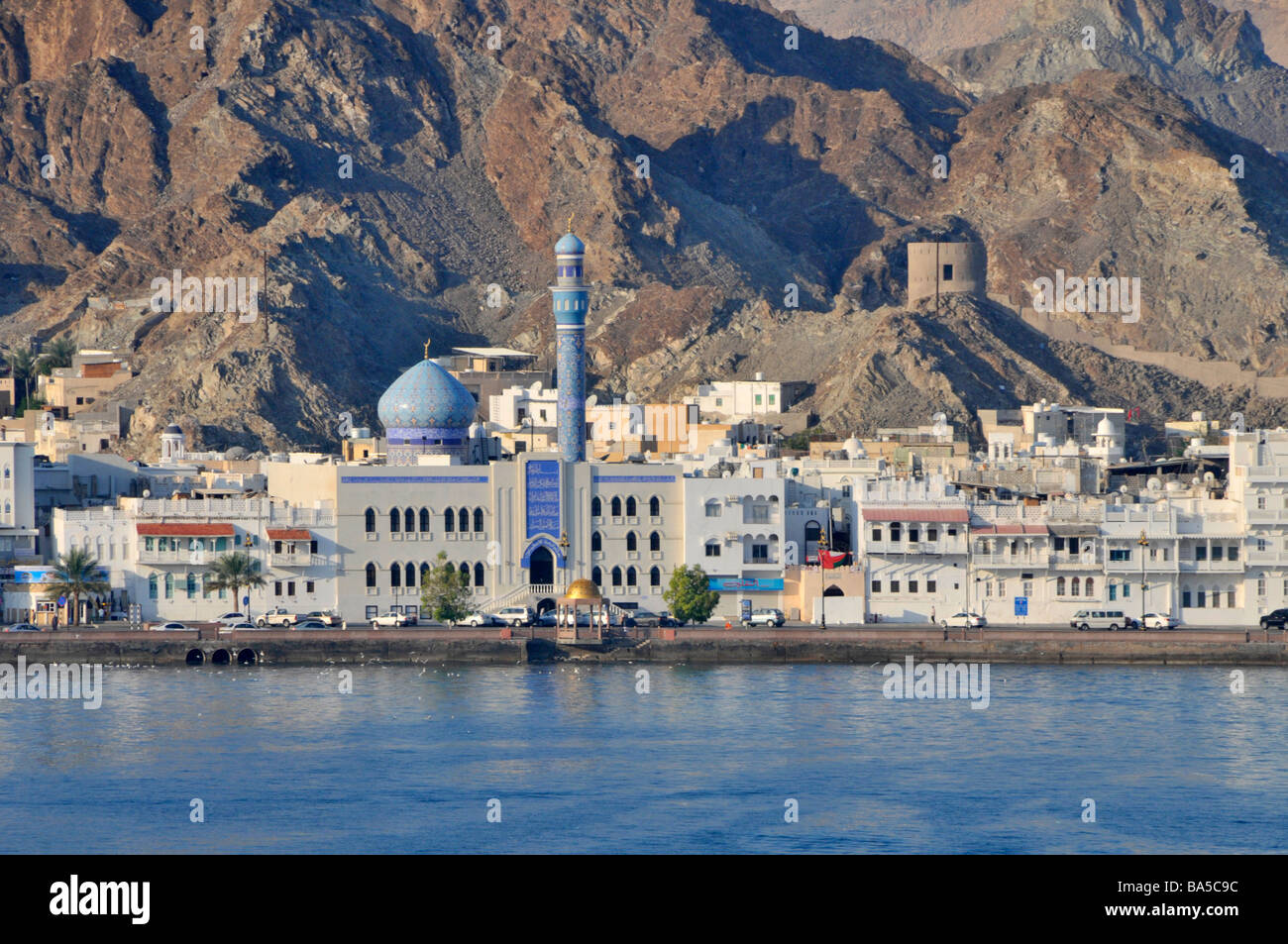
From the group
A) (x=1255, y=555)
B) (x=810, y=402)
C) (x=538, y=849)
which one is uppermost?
(x=810, y=402)

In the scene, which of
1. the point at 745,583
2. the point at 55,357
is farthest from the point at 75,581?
the point at 55,357

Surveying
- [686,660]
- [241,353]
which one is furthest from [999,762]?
[241,353]

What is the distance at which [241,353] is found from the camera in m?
179

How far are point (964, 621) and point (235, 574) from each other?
26790 millimetres

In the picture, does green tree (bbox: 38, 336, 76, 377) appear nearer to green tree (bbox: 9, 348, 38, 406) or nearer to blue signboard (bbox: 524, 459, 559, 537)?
green tree (bbox: 9, 348, 38, 406)

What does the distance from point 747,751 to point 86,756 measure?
18.4m

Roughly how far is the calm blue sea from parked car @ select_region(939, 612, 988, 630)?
5.76 meters

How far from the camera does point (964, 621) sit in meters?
99.5

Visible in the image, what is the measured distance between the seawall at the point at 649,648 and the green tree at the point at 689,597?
3.74m

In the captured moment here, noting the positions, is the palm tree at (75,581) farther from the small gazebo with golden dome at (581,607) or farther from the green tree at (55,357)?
the green tree at (55,357)

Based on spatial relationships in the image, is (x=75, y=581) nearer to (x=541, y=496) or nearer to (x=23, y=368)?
(x=541, y=496)

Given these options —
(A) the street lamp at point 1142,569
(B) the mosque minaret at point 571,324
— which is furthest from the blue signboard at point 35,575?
(A) the street lamp at point 1142,569

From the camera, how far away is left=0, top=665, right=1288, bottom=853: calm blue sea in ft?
216
